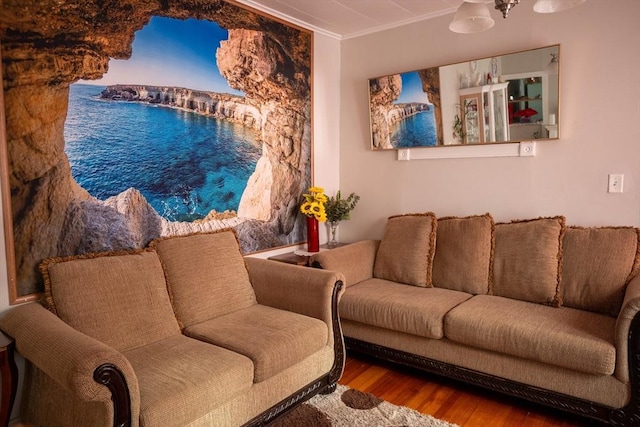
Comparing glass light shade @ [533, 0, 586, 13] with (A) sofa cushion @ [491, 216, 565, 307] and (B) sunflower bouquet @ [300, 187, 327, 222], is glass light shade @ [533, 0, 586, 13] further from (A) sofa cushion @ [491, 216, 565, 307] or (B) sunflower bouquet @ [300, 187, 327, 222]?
(B) sunflower bouquet @ [300, 187, 327, 222]

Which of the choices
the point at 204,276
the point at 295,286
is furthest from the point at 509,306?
the point at 204,276

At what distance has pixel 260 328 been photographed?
227 cm

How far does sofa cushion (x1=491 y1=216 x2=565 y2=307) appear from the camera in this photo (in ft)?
8.61

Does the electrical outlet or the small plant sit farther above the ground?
the electrical outlet

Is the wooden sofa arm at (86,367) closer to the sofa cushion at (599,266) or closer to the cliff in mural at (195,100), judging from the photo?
the cliff in mural at (195,100)

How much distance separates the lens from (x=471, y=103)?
10.3 ft

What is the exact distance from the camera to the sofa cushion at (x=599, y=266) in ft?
8.01

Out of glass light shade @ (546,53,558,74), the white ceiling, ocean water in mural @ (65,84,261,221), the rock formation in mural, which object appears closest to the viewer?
ocean water in mural @ (65,84,261,221)

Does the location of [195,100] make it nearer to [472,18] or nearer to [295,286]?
[295,286]

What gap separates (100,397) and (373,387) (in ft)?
5.23

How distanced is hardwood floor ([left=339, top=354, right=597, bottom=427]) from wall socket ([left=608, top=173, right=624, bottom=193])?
138 centimetres

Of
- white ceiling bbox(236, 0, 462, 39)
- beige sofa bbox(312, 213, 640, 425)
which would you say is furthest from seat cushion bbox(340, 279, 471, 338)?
white ceiling bbox(236, 0, 462, 39)

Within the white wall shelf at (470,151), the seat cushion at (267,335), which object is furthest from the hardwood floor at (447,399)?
the white wall shelf at (470,151)

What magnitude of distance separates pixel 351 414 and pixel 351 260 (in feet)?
3.77
